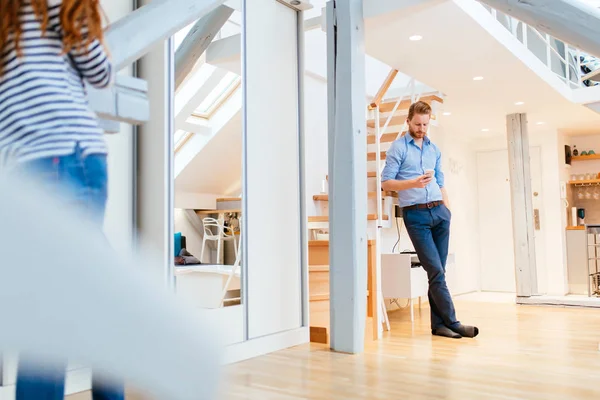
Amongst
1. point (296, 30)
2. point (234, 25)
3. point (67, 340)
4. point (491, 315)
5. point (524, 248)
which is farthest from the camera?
point (524, 248)

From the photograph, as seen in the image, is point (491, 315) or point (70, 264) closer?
point (70, 264)

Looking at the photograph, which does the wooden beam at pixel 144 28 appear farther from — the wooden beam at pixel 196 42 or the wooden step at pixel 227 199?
the wooden step at pixel 227 199

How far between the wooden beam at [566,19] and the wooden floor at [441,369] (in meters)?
1.44

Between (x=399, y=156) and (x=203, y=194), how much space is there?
5.10 feet

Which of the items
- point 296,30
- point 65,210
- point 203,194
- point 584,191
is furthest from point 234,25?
point 584,191

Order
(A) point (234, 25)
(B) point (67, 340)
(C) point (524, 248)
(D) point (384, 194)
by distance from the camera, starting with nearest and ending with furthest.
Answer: (B) point (67, 340)
(A) point (234, 25)
(D) point (384, 194)
(C) point (524, 248)

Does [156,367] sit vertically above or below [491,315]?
above

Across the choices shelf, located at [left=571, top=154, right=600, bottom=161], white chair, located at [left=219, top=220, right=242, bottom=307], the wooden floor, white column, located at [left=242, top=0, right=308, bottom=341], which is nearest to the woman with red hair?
the wooden floor

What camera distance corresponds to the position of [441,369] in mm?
2656

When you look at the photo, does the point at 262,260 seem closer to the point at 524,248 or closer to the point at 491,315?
the point at 491,315

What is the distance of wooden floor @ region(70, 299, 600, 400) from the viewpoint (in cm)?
224

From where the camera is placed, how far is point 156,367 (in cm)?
27

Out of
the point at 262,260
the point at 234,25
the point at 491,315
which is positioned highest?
the point at 234,25

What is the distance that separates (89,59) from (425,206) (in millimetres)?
2929
